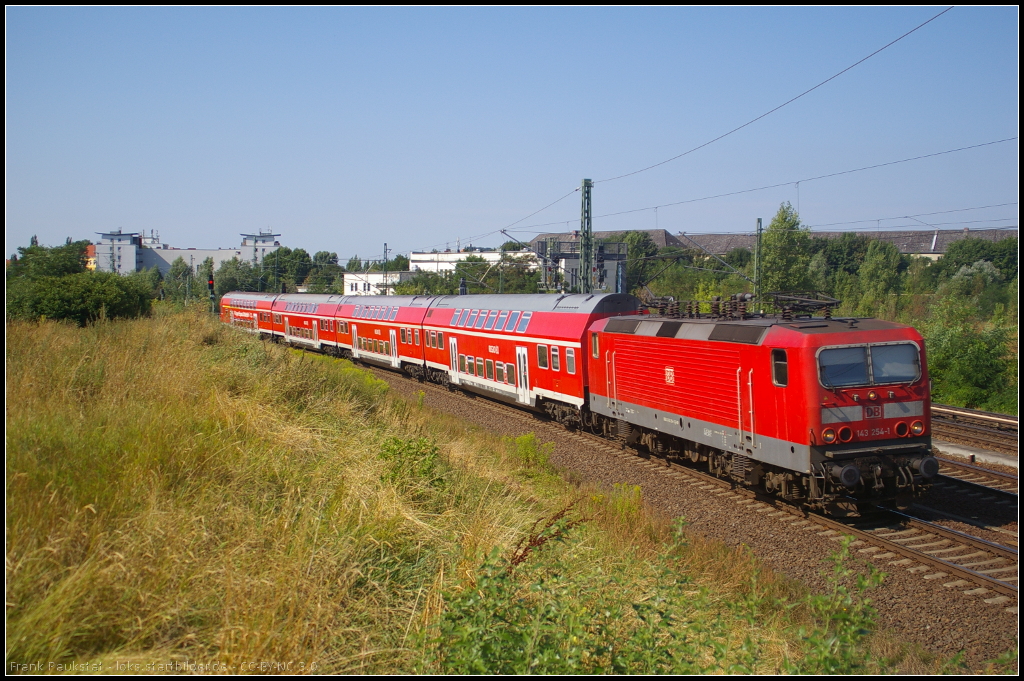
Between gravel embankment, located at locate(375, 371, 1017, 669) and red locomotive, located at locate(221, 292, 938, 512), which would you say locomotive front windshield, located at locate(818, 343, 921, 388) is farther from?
gravel embankment, located at locate(375, 371, 1017, 669)

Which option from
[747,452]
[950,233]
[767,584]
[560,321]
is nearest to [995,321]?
[560,321]

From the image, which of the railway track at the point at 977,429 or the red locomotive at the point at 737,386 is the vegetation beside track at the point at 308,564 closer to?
the red locomotive at the point at 737,386

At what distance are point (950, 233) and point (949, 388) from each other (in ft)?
328

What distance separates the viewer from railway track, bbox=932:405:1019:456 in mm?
16641

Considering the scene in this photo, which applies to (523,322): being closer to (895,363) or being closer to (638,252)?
(895,363)

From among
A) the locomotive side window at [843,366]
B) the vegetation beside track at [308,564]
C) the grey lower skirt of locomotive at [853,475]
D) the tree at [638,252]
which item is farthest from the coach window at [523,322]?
the tree at [638,252]

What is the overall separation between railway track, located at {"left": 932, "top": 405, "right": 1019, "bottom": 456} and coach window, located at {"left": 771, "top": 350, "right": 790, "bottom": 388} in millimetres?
8167

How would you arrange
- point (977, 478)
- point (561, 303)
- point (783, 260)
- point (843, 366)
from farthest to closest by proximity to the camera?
point (783, 260) → point (561, 303) → point (977, 478) → point (843, 366)

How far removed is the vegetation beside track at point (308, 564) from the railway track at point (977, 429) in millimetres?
10275

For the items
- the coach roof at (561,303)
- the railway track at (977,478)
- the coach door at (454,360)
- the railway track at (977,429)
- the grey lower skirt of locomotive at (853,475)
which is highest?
the coach roof at (561,303)

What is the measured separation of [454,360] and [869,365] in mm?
17594

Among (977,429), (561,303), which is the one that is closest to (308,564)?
(561,303)

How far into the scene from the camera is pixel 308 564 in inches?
223

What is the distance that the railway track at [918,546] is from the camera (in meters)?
9.01
